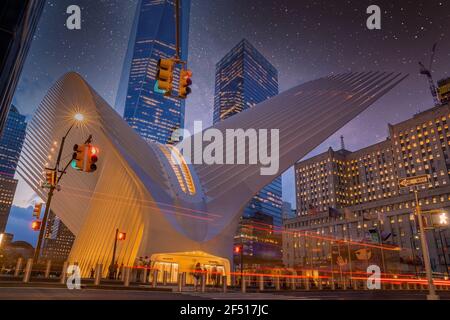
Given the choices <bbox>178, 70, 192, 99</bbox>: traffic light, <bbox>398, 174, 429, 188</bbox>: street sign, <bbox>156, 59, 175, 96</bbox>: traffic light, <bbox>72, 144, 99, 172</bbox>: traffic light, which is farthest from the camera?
<bbox>398, 174, 429, 188</bbox>: street sign

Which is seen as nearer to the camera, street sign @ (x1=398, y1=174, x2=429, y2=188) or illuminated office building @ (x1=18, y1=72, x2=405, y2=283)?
street sign @ (x1=398, y1=174, x2=429, y2=188)

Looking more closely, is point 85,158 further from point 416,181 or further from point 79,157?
point 416,181

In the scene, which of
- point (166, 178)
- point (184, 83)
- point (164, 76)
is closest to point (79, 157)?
point (164, 76)

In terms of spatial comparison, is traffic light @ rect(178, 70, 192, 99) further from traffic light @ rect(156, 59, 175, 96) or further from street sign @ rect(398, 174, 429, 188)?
street sign @ rect(398, 174, 429, 188)

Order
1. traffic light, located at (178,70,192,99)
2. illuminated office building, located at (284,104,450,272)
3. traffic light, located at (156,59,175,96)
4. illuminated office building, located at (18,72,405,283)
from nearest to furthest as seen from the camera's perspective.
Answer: traffic light, located at (156,59,175,96)
traffic light, located at (178,70,192,99)
illuminated office building, located at (18,72,405,283)
illuminated office building, located at (284,104,450,272)

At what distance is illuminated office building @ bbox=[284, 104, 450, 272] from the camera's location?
294 feet

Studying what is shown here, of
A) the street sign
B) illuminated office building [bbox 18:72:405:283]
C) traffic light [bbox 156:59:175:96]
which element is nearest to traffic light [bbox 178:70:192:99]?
traffic light [bbox 156:59:175:96]

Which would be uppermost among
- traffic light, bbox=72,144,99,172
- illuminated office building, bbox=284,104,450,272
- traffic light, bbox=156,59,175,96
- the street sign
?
illuminated office building, bbox=284,104,450,272

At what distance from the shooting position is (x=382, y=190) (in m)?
131

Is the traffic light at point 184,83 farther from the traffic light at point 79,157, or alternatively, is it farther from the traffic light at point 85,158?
the traffic light at point 79,157

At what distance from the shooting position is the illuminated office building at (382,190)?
89688mm
